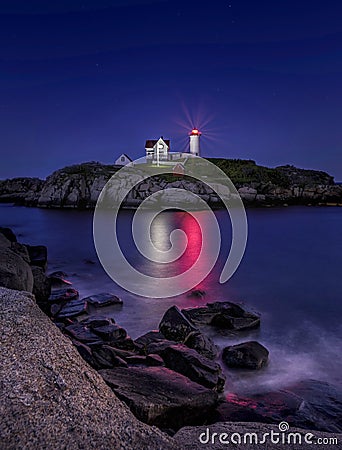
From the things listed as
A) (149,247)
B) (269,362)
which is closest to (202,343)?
(269,362)

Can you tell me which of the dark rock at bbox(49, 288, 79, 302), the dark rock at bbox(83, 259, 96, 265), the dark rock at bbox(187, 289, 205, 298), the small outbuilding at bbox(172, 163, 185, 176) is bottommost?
the dark rock at bbox(83, 259, 96, 265)

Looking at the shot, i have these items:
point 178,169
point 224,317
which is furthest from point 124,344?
point 178,169

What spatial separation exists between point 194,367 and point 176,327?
178 centimetres

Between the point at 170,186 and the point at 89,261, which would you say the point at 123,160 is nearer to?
the point at 170,186

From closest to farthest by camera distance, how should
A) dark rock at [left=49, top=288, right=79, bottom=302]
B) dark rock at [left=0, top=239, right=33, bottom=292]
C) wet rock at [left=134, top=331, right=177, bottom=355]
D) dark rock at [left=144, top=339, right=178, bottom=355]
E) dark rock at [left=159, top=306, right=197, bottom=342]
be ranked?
dark rock at [left=0, top=239, right=33, bottom=292]
dark rock at [left=144, top=339, right=178, bottom=355]
wet rock at [left=134, top=331, right=177, bottom=355]
dark rock at [left=159, top=306, right=197, bottom=342]
dark rock at [left=49, top=288, right=79, bottom=302]

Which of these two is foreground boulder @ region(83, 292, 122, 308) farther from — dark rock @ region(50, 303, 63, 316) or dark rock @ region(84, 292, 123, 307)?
dark rock @ region(50, 303, 63, 316)

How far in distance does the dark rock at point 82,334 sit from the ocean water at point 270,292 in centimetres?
122

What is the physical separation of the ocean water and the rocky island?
27622mm

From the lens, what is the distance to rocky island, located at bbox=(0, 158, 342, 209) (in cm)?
5356

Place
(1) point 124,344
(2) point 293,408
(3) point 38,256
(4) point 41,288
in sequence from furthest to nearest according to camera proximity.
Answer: (3) point 38,256, (4) point 41,288, (1) point 124,344, (2) point 293,408

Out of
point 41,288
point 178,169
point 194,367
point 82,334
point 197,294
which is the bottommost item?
point 197,294

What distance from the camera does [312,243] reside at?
23.3 meters

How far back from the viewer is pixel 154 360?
17.6ft

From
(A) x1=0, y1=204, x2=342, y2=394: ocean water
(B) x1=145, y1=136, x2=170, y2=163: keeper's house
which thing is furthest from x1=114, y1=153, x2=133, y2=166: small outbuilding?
(A) x1=0, y1=204, x2=342, y2=394: ocean water
